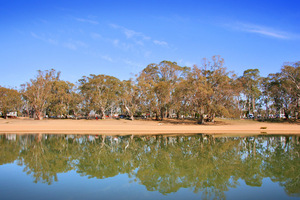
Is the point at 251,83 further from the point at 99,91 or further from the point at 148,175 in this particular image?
the point at 148,175

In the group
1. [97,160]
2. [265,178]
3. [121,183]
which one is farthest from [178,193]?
[97,160]

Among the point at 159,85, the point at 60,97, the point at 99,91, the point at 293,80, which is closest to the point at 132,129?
the point at 159,85

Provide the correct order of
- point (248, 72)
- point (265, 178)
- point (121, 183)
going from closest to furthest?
1. point (121, 183)
2. point (265, 178)
3. point (248, 72)

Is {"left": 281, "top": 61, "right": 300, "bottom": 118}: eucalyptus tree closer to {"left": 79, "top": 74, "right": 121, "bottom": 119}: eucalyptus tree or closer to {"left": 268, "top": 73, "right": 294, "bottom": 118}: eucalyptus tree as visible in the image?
A: {"left": 268, "top": 73, "right": 294, "bottom": 118}: eucalyptus tree

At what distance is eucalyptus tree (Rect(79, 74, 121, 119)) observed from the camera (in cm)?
5975

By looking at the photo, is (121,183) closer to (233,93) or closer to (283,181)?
(283,181)

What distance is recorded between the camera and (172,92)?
55.5 meters

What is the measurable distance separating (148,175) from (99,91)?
5199 cm

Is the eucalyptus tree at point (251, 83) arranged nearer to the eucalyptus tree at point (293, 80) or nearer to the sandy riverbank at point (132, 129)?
the eucalyptus tree at point (293, 80)

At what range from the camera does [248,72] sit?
65250 millimetres

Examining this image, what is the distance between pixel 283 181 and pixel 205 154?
248 inches

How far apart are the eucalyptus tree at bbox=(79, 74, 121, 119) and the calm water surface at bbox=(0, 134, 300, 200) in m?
43.8

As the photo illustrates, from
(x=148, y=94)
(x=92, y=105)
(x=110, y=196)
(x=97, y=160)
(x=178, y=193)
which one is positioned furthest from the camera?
(x=92, y=105)

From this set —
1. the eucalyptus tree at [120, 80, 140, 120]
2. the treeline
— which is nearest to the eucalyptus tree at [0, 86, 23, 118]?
the treeline
